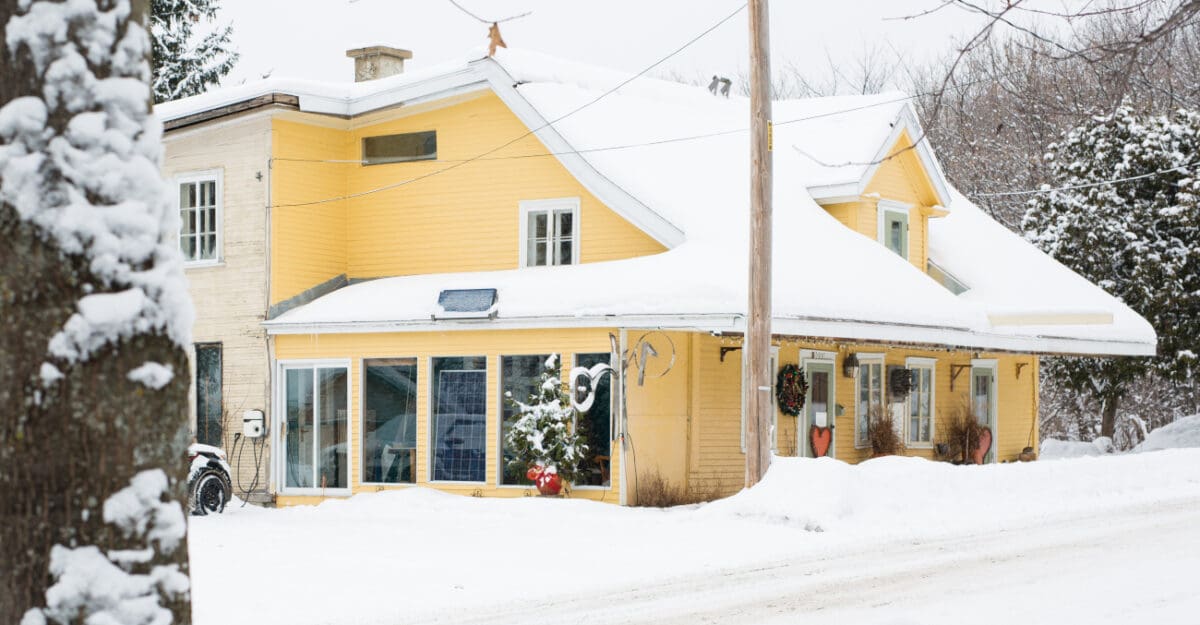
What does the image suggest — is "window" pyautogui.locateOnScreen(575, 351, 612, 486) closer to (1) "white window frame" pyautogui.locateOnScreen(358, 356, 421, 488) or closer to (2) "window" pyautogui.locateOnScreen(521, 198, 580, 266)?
(2) "window" pyautogui.locateOnScreen(521, 198, 580, 266)

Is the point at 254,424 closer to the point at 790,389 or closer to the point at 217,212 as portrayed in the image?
the point at 217,212

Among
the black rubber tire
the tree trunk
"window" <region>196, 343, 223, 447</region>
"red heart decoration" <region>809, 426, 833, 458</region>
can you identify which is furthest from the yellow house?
the tree trunk

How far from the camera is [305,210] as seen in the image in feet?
74.7

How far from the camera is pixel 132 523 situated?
3.55 meters

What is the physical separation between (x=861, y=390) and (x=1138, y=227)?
9.51 metres

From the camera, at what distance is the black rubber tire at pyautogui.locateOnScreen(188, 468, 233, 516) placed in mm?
18719

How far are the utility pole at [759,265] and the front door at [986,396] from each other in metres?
12.1

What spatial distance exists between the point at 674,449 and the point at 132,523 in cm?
1655

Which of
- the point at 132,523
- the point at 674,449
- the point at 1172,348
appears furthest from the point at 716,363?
the point at 132,523

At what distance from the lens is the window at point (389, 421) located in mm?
21125

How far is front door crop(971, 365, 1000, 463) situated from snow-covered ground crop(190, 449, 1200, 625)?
705 cm

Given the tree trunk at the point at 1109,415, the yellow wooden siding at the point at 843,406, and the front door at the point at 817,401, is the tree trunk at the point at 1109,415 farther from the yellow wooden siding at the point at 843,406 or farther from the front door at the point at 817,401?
the front door at the point at 817,401

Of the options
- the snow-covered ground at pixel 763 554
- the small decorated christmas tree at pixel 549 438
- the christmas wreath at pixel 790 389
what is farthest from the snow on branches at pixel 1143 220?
the small decorated christmas tree at pixel 549 438

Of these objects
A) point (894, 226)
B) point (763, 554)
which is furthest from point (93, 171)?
point (894, 226)
